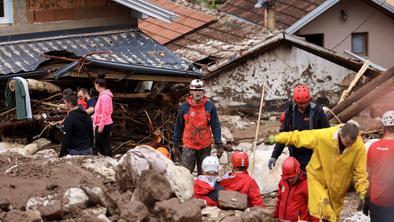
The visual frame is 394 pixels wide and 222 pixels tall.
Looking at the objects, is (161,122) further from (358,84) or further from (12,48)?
(358,84)

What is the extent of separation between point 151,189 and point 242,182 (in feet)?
5.82

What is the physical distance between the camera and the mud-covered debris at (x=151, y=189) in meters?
9.40

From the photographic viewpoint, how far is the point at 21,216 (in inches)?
336

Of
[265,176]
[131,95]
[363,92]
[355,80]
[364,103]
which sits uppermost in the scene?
[355,80]

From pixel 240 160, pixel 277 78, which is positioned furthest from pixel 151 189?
pixel 277 78

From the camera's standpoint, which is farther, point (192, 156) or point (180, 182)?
point (192, 156)

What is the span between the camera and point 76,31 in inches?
677

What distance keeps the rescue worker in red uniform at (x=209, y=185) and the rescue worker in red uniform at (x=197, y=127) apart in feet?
5.13

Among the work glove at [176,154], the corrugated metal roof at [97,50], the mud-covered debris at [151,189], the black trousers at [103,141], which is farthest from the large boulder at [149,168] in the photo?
the corrugated metal roof at [97,50]

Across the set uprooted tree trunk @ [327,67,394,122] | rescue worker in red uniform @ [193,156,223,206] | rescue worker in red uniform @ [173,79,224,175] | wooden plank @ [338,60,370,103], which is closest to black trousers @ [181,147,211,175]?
rescue worker in red uniform @ [173,79,224,175]

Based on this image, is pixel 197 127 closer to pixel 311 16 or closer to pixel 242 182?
pixel 242 182

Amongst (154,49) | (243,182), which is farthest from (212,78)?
(243,182)

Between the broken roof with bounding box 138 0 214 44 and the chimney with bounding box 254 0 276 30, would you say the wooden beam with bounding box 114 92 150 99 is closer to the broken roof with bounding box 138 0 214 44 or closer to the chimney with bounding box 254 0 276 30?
the broken roof with bounding box 138 0 214 44

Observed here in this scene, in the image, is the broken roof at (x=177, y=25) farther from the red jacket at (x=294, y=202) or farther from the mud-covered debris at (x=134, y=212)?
the mud-covered debris at (x=134, y=212)
